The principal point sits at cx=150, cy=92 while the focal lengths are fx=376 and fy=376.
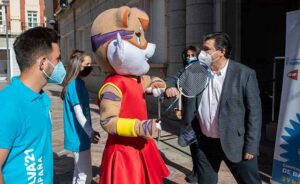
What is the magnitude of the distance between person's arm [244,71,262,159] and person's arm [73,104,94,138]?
1537 millimetres

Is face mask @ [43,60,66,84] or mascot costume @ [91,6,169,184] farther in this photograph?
mascot costume @ [91,6,169,184]

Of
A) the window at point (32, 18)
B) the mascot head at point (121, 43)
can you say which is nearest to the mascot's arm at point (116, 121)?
the mascot head at point (121, 43)

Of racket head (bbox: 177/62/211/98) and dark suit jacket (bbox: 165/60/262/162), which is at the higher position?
racket head (bbox: 177/62/211/98)

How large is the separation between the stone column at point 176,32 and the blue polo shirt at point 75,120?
516 centimetres

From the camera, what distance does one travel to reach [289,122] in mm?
4090

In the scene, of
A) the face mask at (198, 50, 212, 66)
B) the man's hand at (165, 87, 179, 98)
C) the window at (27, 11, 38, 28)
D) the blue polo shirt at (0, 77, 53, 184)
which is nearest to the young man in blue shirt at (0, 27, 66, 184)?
the blue polo shirt at (0, 77, 53, 184)

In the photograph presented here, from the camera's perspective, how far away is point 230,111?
3.21 m

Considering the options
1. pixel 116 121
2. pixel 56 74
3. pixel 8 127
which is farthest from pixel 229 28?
pixel 8 127

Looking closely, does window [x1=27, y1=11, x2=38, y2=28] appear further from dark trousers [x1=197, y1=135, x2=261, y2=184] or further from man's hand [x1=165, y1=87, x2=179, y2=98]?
man's hand [x1=165, y1=87, x2=179, y2=98]

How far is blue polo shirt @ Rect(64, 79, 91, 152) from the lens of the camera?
157 inches

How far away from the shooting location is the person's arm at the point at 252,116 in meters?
3.16

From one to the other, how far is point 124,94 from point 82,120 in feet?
3.28

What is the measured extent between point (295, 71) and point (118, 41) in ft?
6.90

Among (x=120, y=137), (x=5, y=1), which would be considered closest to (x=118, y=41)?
(x=120, y=137)
